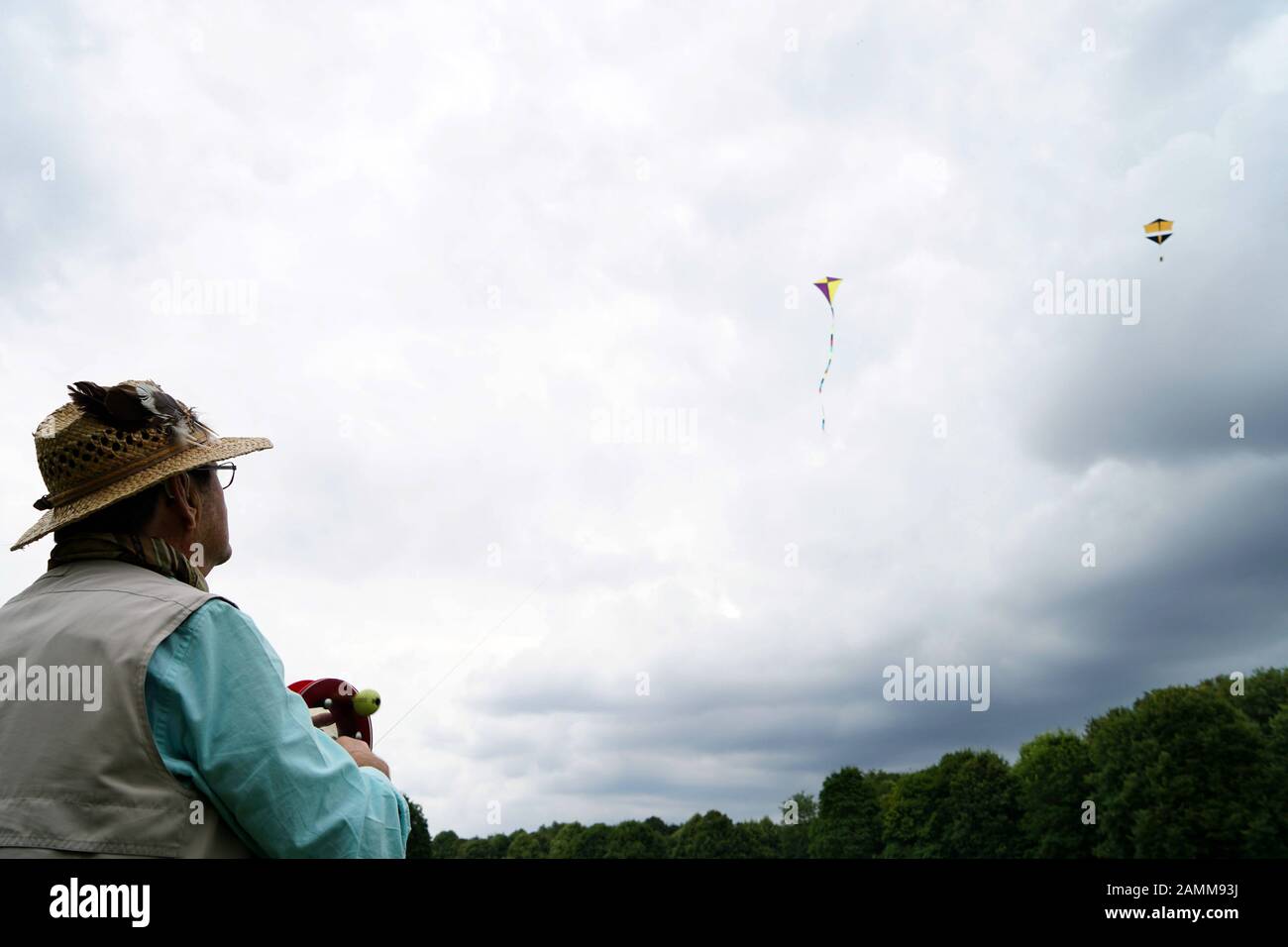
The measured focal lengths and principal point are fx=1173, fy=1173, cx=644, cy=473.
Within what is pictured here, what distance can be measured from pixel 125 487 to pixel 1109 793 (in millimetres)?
75385

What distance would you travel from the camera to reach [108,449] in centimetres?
363

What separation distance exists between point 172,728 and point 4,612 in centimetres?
72

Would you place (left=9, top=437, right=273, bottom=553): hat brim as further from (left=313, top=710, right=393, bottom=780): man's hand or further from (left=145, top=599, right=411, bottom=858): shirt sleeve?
(left=313, top=710, right=393, bottom=780): man's hand

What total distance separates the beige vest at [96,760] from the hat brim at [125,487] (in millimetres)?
438

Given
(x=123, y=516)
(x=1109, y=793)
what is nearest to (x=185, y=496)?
(x=123, y=516)

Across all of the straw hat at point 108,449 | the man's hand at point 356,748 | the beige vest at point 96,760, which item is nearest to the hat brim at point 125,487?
the straw hat at point 108,449

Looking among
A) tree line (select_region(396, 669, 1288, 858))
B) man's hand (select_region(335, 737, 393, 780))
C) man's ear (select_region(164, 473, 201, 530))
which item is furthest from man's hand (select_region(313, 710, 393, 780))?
tree line (select_region(396, 669, 1288, 858))

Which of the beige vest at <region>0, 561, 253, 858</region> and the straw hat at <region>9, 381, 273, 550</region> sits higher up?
the straw hat at <region>9, 381, 273, 550</region>

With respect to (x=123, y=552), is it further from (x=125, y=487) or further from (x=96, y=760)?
(x=96, y=760)

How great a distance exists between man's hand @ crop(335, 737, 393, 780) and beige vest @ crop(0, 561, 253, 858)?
559 mm

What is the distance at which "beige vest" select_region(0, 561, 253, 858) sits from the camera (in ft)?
9.55

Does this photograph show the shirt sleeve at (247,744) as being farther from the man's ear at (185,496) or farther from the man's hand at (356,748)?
the man's ear at (185,496)
